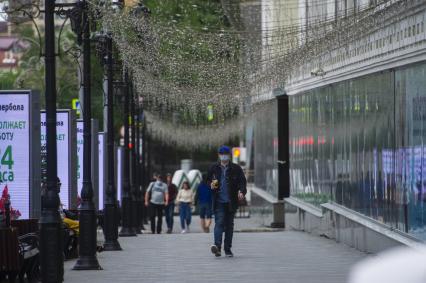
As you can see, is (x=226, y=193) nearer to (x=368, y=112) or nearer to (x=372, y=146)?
→ (x=372, y=146)

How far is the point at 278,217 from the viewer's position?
136 ft

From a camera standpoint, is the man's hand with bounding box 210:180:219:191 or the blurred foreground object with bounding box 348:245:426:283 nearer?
the blurred foreground object with bounding box 348:245:426:283

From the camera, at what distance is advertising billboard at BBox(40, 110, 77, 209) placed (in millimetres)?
24906

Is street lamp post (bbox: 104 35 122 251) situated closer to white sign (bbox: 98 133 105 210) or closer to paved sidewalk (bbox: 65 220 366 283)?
paved sidewalk (bbox: 65 220 366 283)

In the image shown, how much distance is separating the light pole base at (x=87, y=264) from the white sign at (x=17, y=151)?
1.09 m

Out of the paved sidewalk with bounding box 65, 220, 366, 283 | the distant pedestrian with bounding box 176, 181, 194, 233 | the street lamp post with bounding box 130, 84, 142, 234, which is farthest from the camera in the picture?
the distant pedestrian with bounding box 176, 181, 194, 233

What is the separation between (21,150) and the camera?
66.4ft

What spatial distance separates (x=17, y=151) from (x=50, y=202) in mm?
4432

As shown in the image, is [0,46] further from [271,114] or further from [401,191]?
[401,191]

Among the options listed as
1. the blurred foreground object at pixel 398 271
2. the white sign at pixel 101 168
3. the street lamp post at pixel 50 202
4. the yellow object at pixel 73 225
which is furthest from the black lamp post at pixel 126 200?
the blurred foreground object at pixel 398 271

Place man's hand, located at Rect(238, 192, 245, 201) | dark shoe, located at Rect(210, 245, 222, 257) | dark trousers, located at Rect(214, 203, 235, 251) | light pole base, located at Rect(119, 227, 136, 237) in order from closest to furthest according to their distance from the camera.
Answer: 1. man's hand, located at Rect(238, 192, 245, 201)
2. dark trousers, located at Rect(214, 203, 235, 251)
3. dark shoe, located at Rect(210, 245, 222, 257)
4. light pole base, located at Rect(119, 227, 136, 237)

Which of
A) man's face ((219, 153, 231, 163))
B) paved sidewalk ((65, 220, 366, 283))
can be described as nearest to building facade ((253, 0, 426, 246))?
paved sidewalk ((65, 220, 366, 283))

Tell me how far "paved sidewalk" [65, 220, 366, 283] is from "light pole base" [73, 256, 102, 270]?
0.68ft

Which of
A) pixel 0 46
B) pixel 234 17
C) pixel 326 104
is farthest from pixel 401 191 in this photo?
pixel 0 46
